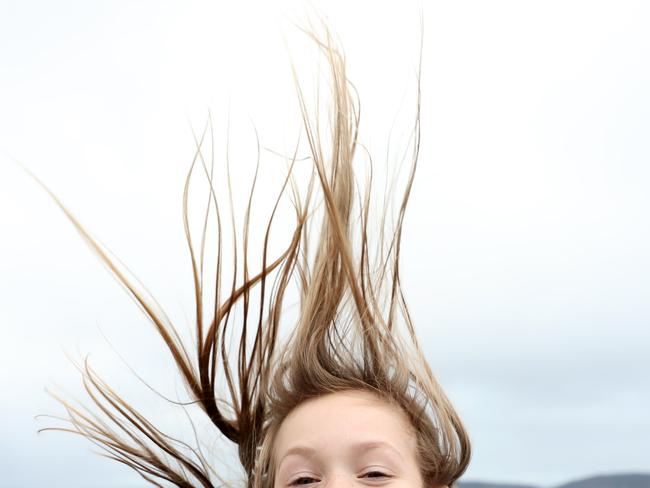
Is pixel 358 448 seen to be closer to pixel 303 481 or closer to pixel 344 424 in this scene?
pixel 344 424

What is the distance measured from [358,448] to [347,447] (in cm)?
4

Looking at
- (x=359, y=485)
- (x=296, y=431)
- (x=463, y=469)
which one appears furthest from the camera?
(x=463, y=469)

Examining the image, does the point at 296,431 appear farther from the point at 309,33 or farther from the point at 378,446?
the point at 309,33

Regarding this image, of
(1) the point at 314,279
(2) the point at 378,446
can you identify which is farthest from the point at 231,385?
(2) the point at 378,446

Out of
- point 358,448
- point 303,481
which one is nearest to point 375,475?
point 358,448

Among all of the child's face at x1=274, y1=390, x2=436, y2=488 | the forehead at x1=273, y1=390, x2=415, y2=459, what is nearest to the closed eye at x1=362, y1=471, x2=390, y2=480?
the child's face at x1=274, y1=390, x2=436, y2=488

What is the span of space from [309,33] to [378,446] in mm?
1787

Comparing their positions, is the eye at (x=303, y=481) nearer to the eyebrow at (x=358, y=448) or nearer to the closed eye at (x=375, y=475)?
the eyebrow at (x=358, y=448)

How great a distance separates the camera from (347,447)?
4625 millimetres

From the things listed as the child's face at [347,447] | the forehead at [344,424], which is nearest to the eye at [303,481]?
the child's face at [347,447]

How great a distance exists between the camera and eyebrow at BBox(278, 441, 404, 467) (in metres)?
4.64

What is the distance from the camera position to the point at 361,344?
5.28 metres

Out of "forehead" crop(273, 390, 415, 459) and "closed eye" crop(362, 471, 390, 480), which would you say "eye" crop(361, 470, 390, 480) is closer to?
"closed eye" crop(362, 471, 390, 480)

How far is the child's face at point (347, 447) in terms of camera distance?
15.1 feet
